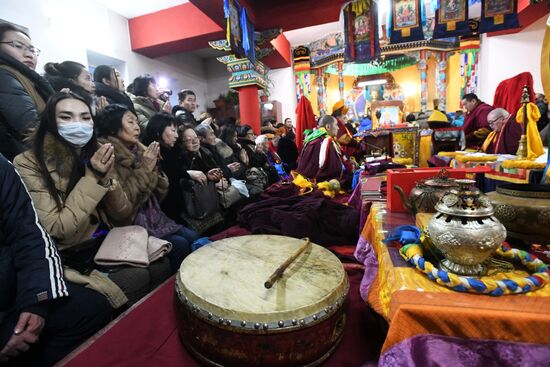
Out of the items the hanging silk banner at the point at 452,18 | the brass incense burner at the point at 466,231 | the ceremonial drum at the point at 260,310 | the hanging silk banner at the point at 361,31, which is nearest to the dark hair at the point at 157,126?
the ceremonial drum at the point at 260,310

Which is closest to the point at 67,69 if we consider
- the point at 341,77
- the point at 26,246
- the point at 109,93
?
the point at 109,93

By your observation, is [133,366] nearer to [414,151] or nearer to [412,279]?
[412,279]

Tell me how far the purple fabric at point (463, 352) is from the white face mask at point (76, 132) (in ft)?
5.92

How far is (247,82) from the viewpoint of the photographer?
6.09 meters

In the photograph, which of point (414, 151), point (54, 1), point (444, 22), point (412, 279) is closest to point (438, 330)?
point (412, 279)

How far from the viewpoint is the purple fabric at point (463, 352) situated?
1.89ft

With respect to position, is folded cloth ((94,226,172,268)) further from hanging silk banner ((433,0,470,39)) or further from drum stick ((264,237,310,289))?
hanging silk banner ((433,0,470,39))

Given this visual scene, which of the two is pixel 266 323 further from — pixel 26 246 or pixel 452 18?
pixel 452 18

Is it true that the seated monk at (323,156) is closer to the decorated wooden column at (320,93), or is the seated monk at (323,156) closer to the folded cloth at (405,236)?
the folded cloth at (405,236)

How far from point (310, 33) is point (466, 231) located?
29.7 feet

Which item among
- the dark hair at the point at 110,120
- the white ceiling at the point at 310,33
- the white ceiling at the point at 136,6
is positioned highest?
the white ceiling at the point at 310,33

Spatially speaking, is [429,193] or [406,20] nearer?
[429,193]

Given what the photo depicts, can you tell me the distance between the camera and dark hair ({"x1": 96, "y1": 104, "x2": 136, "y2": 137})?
1.99 metres

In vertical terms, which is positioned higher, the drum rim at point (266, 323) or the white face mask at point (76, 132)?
the white face mask at point (76, 132)
